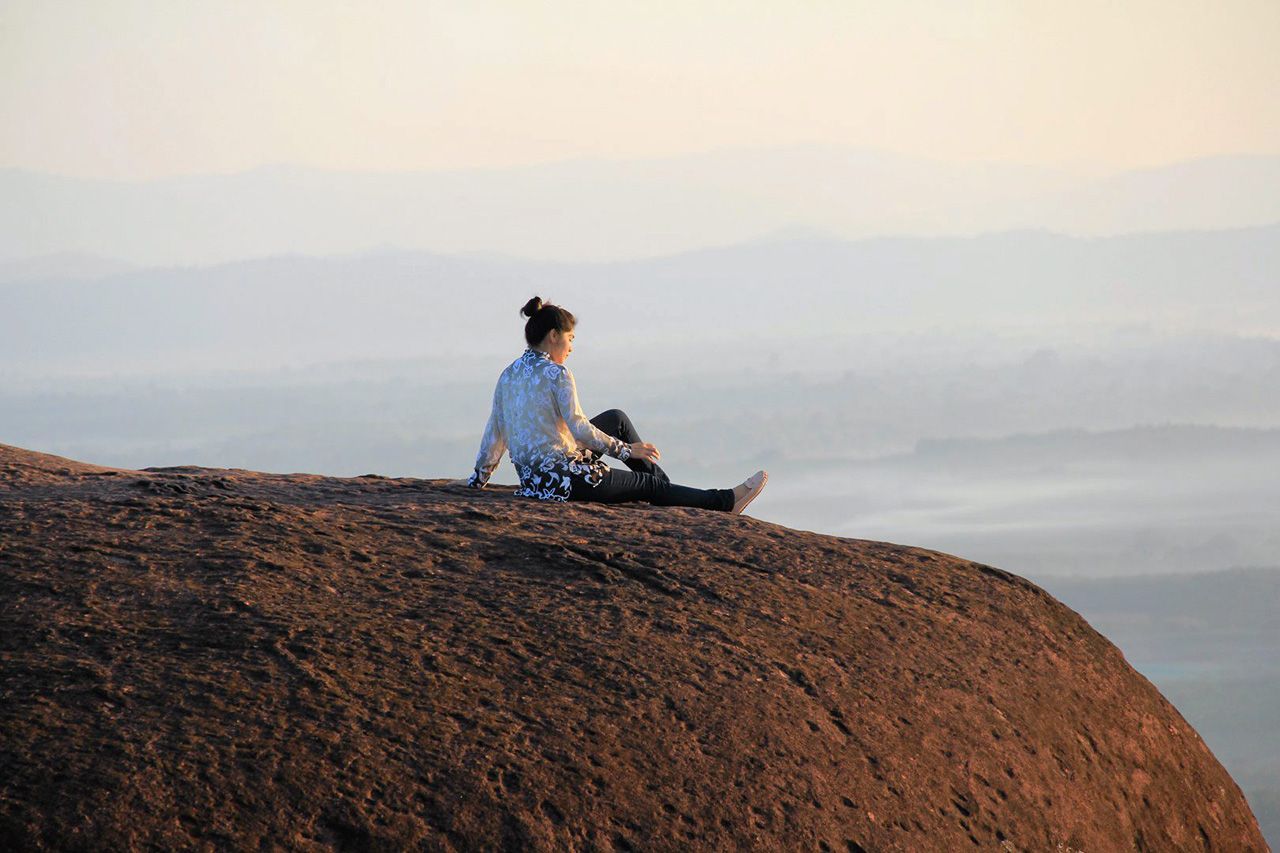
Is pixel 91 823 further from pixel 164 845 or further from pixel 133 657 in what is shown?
pixel 133 657

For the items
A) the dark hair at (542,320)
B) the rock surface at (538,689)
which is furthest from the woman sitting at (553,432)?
the rock surface at (538,689)

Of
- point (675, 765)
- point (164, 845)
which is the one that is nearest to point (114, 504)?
point (164, 845)

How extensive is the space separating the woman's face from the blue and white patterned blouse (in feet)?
0.15

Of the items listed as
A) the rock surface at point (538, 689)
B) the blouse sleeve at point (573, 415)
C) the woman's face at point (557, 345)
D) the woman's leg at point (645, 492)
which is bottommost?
the rock surface at point (538, 689)

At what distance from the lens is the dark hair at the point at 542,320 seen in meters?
9.80

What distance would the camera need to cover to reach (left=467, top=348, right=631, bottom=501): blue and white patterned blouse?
9703 millimetres

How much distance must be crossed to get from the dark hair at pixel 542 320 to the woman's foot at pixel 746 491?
1.79 m

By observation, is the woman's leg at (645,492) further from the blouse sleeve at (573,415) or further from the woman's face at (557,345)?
the woman's face at (557,345)

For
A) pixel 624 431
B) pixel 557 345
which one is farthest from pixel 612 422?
pixel 557 345

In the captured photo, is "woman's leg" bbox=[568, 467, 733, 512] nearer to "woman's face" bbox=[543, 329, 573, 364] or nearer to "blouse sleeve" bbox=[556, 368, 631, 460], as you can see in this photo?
"blouse sleeve" bbox=[556, 368, 631, 460]

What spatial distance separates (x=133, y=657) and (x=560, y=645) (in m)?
2.01

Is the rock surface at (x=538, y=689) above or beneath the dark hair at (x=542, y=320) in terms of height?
beneath

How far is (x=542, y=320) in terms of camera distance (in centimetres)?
981

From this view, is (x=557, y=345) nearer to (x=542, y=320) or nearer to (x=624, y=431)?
(x=542, y=320)
